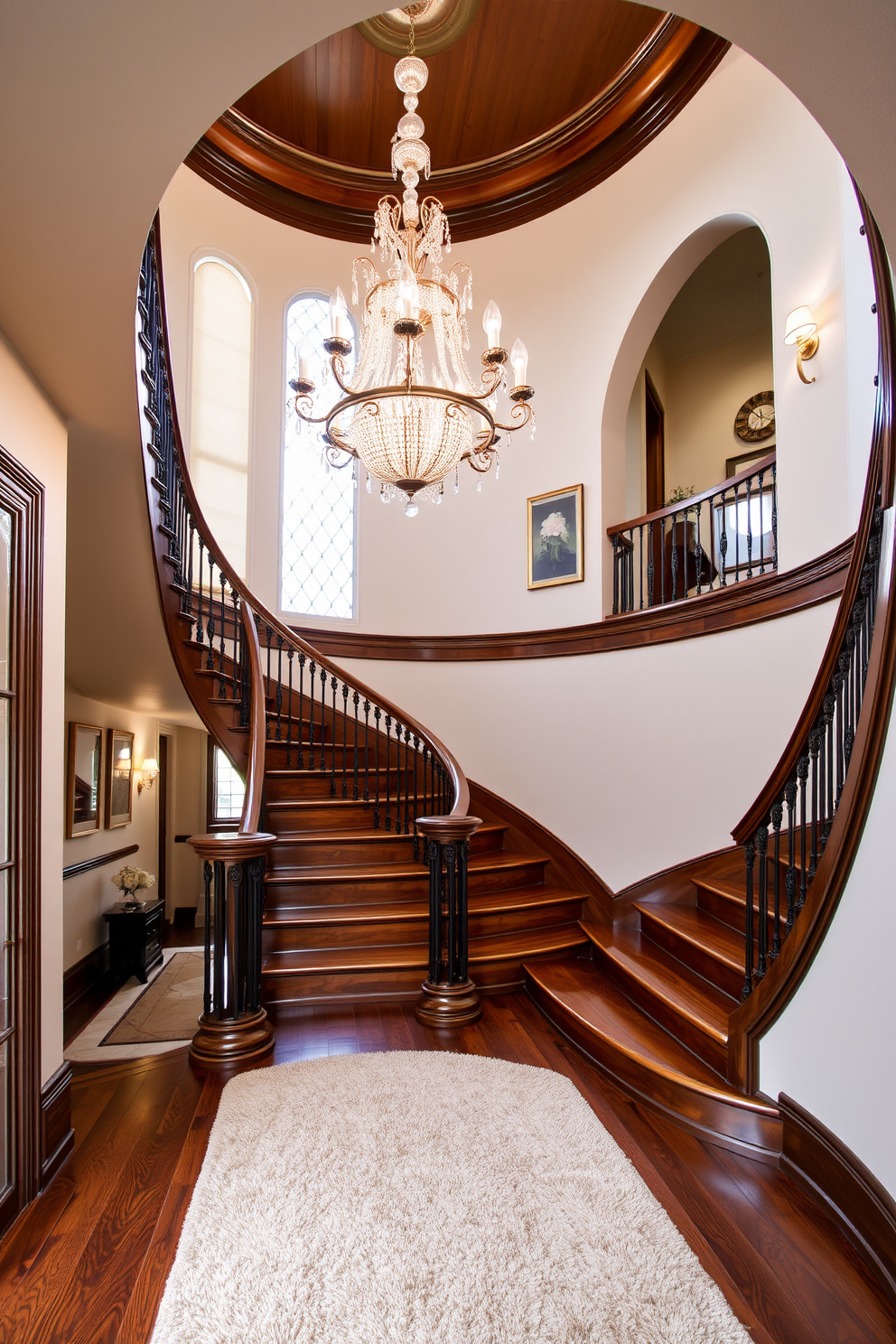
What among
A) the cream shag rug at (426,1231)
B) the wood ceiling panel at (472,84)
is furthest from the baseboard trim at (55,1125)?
the wood ceiling panel at (472,84)

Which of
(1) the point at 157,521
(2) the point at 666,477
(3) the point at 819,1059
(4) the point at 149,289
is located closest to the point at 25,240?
(4) the point at 149,289

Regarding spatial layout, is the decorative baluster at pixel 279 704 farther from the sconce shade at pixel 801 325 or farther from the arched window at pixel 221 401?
the sconce shade at pixel 801 325

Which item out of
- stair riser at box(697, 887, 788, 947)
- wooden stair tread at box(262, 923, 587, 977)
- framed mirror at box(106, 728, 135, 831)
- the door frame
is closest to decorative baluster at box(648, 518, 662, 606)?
stair riser at box(697, 887, 788, 947)

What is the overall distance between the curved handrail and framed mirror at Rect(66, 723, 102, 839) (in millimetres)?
1821

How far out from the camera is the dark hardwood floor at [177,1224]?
1753mm

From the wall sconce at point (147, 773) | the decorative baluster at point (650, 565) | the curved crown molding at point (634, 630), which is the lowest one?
the wall sconce at point (147, 773)

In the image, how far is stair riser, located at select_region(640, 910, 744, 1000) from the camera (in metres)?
3.12

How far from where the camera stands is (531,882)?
5168 millimetres

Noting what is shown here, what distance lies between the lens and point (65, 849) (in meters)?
5.71

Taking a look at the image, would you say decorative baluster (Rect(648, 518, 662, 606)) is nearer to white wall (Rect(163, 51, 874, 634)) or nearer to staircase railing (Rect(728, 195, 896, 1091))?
white wall (Rect(163, 51, 874, 634))

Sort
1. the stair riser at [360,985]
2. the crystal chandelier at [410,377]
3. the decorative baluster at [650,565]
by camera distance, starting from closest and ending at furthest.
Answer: the crystal chandelier at [410,377], the stair riser at [360,985], the decorative baluster at [650,565]

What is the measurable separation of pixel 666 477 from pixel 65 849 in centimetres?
674

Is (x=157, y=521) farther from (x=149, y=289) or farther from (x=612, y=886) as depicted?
(x=612, y=886)

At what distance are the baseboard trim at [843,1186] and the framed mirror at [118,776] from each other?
5.76m
